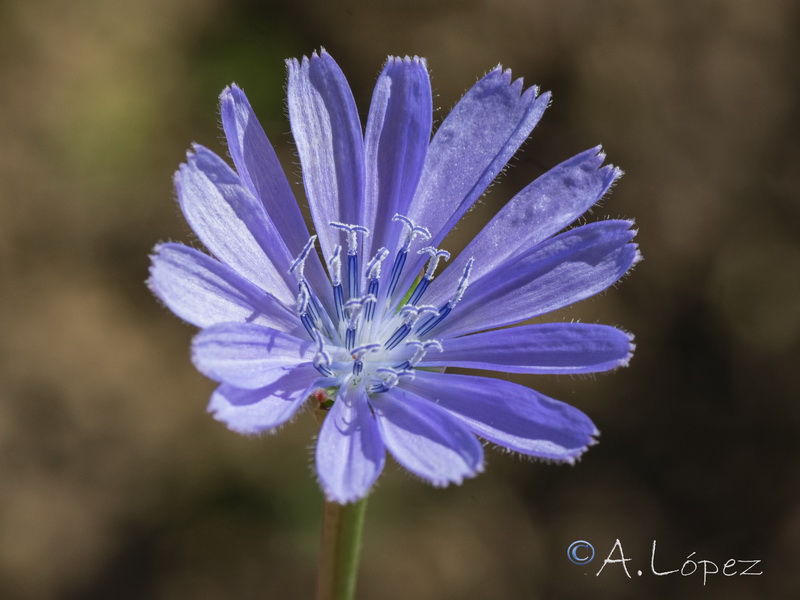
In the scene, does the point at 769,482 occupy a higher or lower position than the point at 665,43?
lower

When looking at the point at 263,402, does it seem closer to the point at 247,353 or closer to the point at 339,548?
the point at 247,353

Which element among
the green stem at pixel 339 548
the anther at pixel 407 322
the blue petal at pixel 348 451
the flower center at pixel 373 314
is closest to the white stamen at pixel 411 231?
the flower center at pixel 373 314

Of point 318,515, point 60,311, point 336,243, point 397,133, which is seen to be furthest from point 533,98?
point 60,311

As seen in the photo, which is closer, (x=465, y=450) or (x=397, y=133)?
(x=465, y=450)

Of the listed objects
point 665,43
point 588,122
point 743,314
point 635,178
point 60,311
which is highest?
point 665,43

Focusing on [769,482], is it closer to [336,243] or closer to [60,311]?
[336,243]

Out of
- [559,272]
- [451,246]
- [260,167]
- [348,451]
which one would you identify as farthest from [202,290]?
[451,246]

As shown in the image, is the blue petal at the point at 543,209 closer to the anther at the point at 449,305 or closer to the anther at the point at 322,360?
the anther at the point at 449,305
